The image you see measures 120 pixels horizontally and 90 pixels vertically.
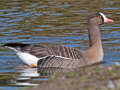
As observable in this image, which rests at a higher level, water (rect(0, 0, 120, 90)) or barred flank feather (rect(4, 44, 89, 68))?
barred flank feather (rect(4, 44, 89, 68))

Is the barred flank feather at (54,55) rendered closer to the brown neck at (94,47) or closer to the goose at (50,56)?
the goose at (50,56)

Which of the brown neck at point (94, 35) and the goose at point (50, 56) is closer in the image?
the goose at point (50, 56)

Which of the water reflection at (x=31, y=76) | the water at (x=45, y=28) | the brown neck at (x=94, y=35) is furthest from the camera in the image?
the brown neck at (x=94, y=35)

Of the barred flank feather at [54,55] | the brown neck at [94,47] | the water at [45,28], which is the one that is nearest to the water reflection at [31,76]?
the water at [45,28]

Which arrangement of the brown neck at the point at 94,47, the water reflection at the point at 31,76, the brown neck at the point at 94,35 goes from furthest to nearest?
1. the brown neck at the point at 94,35
2. the brown neck at the point at 94,47
3. the water reflection at the point at 31,76

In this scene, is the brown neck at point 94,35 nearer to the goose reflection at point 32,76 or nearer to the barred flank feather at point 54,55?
the goose reflection at point 32,76

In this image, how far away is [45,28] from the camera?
16.9 metres

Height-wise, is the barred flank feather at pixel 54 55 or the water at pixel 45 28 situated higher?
the barred flank feather at pixel 54 55

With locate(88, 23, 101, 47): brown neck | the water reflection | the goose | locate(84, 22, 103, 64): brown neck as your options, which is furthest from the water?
locate(88, 23, 101, 47): brown neck

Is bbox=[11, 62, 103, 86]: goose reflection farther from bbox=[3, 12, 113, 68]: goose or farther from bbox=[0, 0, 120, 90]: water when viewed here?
bbox=[3, 12, 113, 68]: goose

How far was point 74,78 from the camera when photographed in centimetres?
716

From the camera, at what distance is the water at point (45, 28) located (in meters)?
10.5

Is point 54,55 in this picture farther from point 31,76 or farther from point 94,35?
point 94,35

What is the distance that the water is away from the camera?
10.5m
